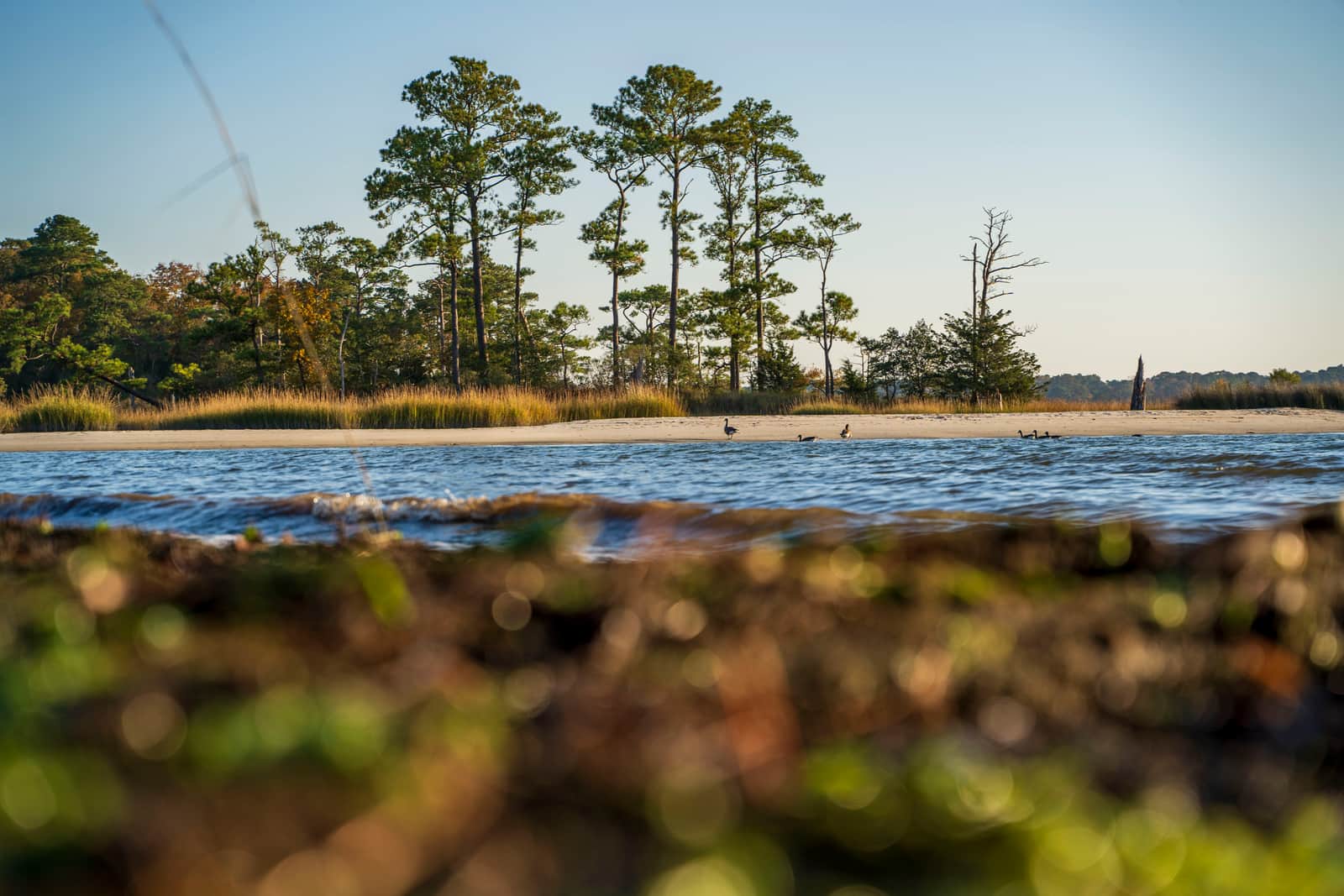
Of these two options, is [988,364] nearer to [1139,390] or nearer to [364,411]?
[1139,390]

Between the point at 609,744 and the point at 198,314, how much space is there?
49.2 metres

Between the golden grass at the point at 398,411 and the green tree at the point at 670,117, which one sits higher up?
the green tree at the point at 670,117

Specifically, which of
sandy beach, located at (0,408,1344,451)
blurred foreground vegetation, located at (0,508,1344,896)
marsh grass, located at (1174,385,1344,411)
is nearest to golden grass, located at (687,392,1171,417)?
marsh grass, located at (1174,385,1344,411)

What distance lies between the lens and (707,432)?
14.7 metres

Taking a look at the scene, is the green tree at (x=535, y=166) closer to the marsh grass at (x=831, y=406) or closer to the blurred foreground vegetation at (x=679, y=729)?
the marsh grass at (x=831, y=406)

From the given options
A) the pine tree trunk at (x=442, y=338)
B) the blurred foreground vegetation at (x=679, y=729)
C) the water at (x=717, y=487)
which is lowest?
the water at (x=717, y=487)

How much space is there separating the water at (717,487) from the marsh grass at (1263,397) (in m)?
9.50

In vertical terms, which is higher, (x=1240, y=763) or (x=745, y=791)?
(x=745, y=791)

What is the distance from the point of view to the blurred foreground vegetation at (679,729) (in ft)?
2.51

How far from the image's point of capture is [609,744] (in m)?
1.00

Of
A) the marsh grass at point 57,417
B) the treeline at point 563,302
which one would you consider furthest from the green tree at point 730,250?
the marsh grass at point 57,417

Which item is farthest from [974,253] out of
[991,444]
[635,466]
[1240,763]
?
[1240,763]

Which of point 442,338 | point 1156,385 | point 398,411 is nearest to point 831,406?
point 398,411

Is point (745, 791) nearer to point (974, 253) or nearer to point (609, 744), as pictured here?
point (609, 744)
